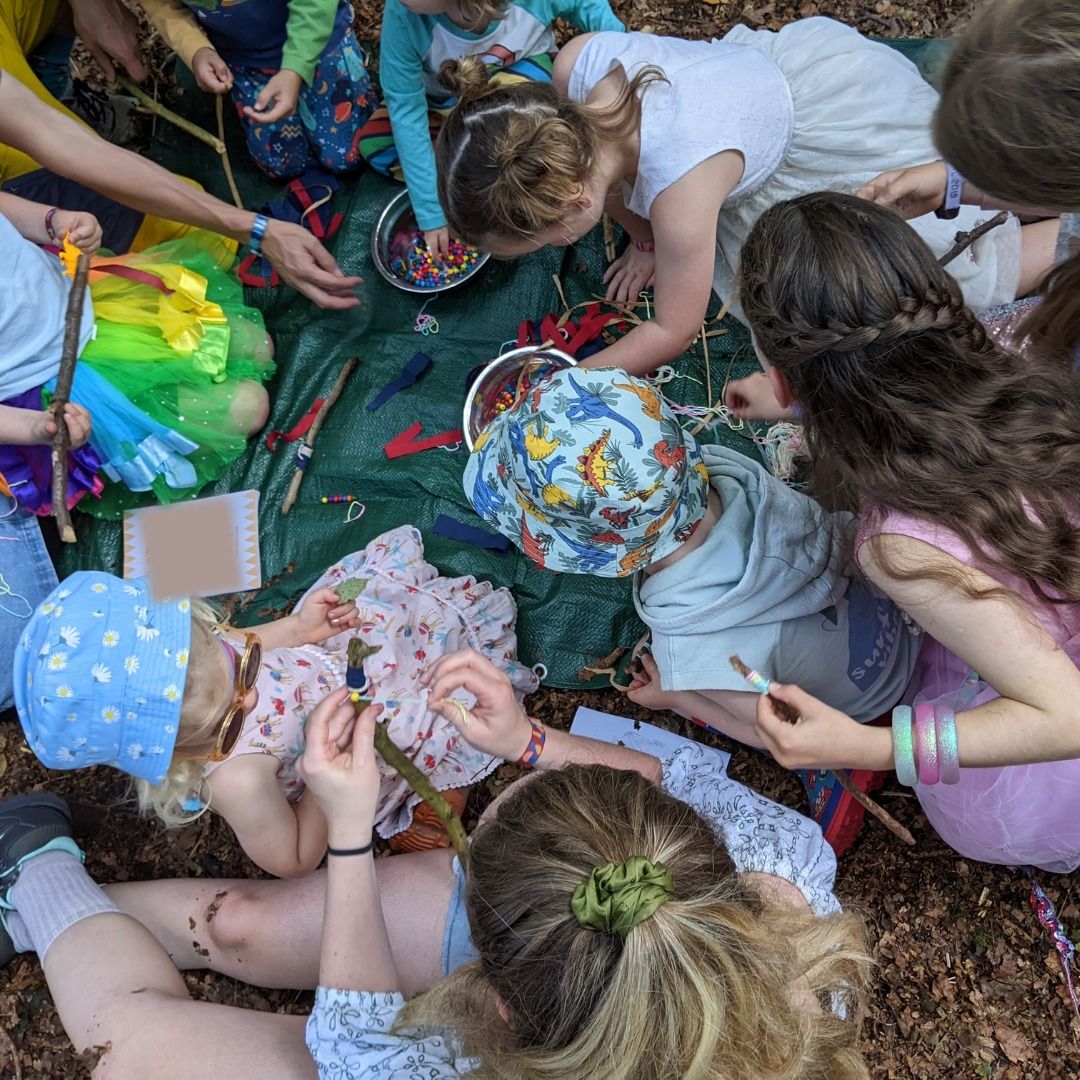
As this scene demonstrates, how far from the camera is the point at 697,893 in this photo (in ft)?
3.84

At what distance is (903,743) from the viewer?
5.22ft

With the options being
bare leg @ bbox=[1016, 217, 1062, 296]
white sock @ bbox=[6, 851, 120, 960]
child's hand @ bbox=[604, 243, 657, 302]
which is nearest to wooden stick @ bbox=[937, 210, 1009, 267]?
bare leg @ bbox=[1016, 217, 1062, 296]

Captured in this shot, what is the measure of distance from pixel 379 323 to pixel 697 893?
220cm

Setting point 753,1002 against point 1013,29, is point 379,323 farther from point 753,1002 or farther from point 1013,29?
point 753,1002

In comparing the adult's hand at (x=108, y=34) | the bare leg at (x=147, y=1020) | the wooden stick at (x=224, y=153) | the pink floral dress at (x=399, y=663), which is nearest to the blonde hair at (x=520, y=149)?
the pink floral dress at (x=399, y=663)

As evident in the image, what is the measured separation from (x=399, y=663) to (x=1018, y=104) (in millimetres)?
1732

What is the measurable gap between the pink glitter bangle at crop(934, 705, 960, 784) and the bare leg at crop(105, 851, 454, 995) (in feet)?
3.57

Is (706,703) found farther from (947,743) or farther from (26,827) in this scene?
(26,827)

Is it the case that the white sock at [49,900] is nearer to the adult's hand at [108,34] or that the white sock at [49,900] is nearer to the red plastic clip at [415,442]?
the red plastic clip at [415,442]

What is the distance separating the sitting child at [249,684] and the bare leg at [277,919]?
0.39ft

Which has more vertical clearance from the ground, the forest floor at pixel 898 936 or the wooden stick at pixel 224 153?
the wooden stick at pixel 224 153

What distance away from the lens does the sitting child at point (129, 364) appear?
2.37 m

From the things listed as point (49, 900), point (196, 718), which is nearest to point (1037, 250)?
point (196, 718)

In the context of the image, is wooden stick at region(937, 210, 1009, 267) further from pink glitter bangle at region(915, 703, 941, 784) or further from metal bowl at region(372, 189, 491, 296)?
metal bowl at region(372, 189, 491, 296)
